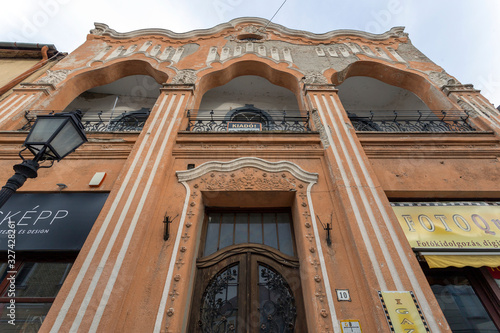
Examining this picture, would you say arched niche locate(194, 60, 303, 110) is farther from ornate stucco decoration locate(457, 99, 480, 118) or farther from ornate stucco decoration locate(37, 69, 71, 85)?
ornate stucco decoration locate(457, 99, 480, 118)

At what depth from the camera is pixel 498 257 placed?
394cm

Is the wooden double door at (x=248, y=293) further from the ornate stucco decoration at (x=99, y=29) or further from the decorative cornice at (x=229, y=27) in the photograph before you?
the ornate stucco decoration at (x=99, y=29)

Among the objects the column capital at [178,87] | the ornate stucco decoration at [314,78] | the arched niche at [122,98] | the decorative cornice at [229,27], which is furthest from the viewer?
the decorative cornice at [229,27]

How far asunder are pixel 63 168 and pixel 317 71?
7342 mm

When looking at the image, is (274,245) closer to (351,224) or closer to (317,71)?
(351,224)

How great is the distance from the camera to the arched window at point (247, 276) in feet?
11.7

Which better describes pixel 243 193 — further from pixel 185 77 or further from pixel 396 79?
pixel 396 79

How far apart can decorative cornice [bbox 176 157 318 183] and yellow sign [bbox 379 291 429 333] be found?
229 cm

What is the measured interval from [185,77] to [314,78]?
3839 mm

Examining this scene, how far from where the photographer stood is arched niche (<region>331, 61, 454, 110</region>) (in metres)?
7.50

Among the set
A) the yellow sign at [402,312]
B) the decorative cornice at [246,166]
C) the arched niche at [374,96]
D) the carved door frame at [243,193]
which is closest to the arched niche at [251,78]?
the arched niche at [374,96]

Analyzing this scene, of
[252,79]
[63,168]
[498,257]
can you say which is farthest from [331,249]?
[252,79]

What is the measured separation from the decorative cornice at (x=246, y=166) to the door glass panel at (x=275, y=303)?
190 cm

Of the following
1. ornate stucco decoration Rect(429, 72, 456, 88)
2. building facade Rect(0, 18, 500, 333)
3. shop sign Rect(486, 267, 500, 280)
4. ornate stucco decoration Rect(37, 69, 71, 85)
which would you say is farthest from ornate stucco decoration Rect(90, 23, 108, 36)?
shop sign Rect(486, 267, 500, 280)
